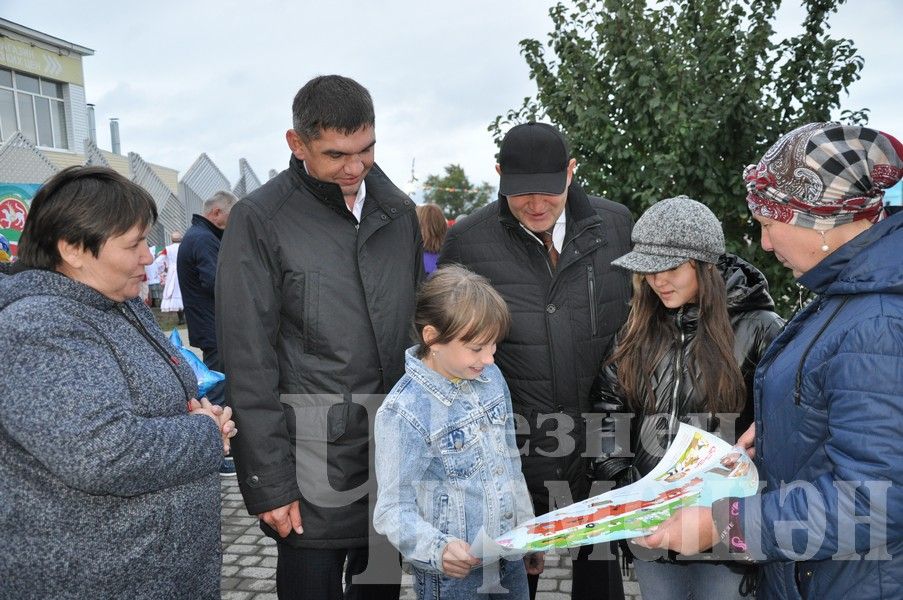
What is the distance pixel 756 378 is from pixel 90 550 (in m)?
1.77

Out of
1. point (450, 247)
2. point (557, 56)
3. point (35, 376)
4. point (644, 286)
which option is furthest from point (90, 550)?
point (557, 56)

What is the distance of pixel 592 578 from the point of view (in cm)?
290

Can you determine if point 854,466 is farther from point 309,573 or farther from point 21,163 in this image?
point 21,163

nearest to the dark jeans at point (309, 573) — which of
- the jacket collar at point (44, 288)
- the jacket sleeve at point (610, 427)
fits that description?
the jacket sleeve at point (610, 427)

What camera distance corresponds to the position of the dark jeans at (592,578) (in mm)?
2891

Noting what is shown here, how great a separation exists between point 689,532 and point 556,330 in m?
1.10

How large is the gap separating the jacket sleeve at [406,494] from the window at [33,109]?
27.0 m

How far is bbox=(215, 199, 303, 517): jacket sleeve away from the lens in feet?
7.38

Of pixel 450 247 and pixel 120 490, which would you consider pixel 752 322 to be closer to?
pixel 450 247

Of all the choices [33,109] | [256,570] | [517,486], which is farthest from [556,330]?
[33,109]

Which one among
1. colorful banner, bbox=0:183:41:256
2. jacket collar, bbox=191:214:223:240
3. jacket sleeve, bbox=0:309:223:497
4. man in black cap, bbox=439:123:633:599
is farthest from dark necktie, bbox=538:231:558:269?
colorful banner, bbox=0:183:41:256

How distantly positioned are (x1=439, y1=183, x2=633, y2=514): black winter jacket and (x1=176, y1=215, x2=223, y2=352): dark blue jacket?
13.2ft

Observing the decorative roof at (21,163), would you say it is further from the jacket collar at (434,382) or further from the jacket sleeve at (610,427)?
the jacket sleeve at (610,427)

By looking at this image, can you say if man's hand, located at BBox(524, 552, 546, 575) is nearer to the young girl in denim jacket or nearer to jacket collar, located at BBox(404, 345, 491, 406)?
the young girl in denim jacket
